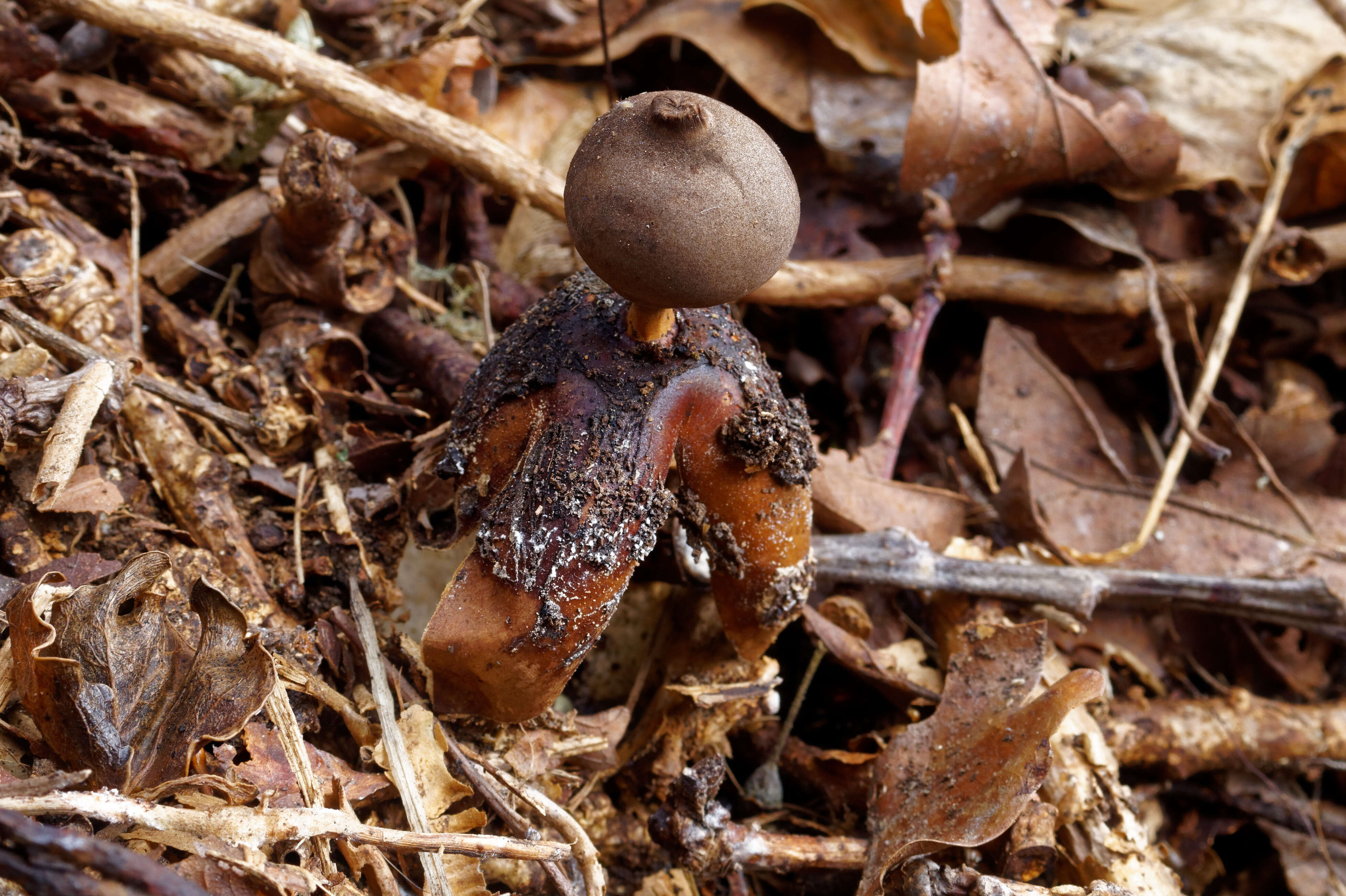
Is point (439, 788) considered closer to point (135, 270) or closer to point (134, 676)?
point (134, 676)

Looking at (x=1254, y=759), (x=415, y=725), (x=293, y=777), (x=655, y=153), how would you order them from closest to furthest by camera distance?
(x=655, y=153)
(x=293, y=777)
(x=415, y=725)
(x=1254, y=759)

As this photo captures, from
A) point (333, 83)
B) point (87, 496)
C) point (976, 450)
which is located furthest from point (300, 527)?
point (976, 450)

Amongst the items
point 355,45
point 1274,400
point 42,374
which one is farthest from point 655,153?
point 1274,400

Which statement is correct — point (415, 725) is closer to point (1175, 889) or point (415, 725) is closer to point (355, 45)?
point (1175, 889)

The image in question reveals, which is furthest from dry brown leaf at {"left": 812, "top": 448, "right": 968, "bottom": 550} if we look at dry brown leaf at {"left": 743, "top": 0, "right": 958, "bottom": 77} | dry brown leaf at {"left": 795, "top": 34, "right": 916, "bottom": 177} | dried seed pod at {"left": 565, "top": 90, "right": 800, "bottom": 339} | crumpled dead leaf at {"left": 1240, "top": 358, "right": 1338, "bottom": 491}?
dry brown leaf at {"left": 743, "top": 0, "right": 958, "bottom": 77}

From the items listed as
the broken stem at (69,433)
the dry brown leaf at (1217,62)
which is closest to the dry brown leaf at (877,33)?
the dry brown leaf at (1217,62)

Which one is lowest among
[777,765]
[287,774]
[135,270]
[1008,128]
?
[777,765]
